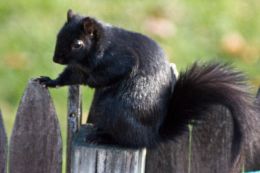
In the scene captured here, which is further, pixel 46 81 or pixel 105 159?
pixel 46 81

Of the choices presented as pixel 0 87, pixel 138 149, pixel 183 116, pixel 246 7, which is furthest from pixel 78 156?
pixel 246 7

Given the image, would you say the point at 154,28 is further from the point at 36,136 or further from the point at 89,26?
the point at 36,136

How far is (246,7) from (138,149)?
306 cm

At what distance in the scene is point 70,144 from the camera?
296 cm

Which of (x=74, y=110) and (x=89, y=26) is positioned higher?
(x=89, y=26)

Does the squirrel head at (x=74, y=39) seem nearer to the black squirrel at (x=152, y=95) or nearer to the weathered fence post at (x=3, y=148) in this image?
the black squirrel at (x=152, y=95)

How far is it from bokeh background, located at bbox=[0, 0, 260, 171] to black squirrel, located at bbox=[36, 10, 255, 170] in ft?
6.14

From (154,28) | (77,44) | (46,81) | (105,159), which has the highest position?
(154,28)

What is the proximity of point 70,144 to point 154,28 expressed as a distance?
2448 mm

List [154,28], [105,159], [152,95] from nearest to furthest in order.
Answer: [105,159]
[152,95]
[154,28]

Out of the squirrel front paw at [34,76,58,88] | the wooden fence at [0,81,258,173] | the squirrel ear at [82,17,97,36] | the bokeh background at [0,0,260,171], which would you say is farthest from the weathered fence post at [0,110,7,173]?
the bokeh background at [0,0,260,171]

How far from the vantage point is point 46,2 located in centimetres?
539

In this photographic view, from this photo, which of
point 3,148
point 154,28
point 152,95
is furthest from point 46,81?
point 154,28

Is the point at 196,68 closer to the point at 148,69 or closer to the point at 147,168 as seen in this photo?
the point at 148,69
